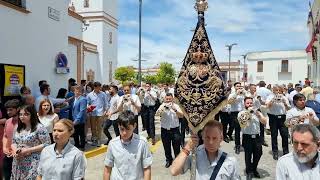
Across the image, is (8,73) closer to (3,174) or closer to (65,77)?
(65,77)

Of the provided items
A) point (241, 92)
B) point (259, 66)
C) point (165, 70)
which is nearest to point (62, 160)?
point (241, 92)

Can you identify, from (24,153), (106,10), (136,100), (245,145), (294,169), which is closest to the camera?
(294,169)

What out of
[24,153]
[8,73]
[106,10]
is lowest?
[24,153]

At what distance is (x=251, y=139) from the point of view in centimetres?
858

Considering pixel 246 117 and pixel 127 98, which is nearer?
pixel 246 117

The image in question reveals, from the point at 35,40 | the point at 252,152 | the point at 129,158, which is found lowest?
the point at 252,152

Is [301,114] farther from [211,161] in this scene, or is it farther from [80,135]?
[80,135]

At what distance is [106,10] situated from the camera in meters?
40.5

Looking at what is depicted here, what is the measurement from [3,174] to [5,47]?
16.7ft

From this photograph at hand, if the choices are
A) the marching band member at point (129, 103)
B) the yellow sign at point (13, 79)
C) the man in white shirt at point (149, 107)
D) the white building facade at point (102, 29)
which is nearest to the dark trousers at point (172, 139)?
the marching band member at point (129, 103)

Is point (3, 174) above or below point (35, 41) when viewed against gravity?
below

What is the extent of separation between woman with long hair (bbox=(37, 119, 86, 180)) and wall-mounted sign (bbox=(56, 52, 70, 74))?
923 centimetres

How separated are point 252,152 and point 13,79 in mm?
6445

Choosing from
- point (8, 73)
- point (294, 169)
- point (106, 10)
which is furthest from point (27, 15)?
point (106, 10)
